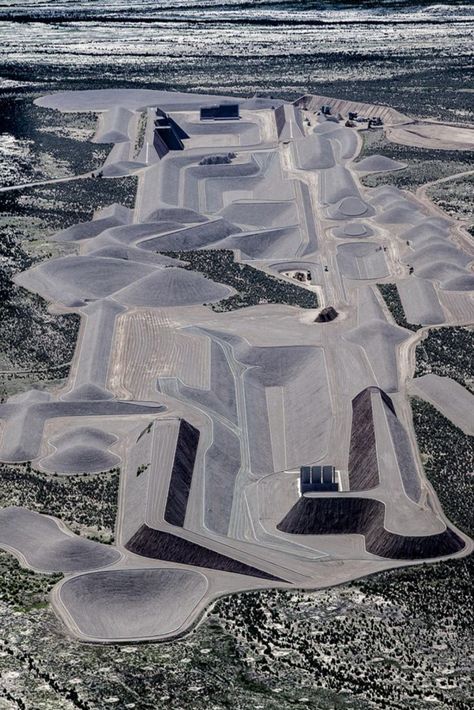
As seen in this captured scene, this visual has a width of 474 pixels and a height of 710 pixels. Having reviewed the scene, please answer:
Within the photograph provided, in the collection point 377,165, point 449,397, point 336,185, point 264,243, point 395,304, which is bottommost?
point 449,397

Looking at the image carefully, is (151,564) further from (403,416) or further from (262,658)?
(403,416)

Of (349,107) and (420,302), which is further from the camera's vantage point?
(349,107)

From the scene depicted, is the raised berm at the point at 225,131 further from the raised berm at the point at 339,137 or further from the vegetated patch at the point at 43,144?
the vegetated patch at the point at 43,144

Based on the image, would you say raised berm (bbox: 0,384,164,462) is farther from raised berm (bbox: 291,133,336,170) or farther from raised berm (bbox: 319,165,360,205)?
raised berm (bbox: 291,133,336,170)

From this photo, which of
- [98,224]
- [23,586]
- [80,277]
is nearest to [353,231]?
[98,224]

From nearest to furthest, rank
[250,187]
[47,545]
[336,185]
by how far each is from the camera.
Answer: [47,545] < [336,185] < [250,187]

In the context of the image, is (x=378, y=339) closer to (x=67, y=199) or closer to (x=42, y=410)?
(x=42, y=410)

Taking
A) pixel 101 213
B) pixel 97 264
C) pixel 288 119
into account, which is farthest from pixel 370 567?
→ pixel 288 119
